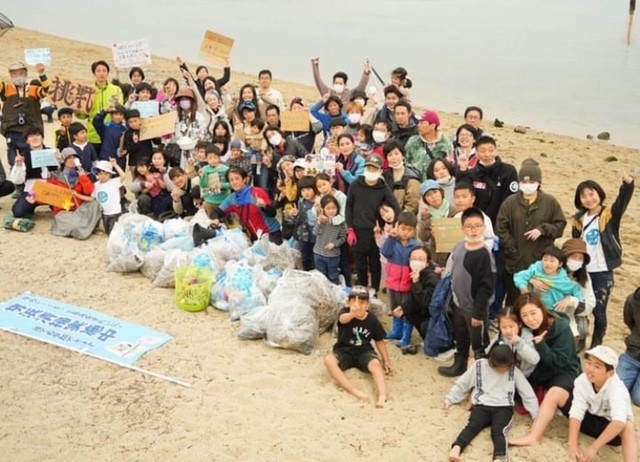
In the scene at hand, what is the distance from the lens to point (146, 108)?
9.16m

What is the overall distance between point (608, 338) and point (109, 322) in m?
4.84

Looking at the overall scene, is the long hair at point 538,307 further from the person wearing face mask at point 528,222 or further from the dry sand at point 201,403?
the person wearing face mask at point 528,222

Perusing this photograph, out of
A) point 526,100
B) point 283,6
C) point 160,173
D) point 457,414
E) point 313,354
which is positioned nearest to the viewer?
point 457,414

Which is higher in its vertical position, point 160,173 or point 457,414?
→ point 160,173

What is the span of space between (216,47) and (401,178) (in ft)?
15.6

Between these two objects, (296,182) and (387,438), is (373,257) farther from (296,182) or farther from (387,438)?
(387,438)

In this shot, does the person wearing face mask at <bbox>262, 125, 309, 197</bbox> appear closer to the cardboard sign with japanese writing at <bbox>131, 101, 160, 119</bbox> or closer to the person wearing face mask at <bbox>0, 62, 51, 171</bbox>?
the cardboard sign with japanese writing at <bbox>131, 101, 160, 119</bbox>

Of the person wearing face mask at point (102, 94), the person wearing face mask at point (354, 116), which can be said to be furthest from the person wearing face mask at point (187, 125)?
the person wearing face mask at point (354, 116)

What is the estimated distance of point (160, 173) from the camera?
27.5ft

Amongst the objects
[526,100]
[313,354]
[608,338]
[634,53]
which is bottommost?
[313,354]

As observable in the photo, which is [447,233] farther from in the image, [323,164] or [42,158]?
[42,158]

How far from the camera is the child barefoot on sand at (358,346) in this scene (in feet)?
17.8

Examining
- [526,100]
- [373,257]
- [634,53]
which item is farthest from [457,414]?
[634,53]

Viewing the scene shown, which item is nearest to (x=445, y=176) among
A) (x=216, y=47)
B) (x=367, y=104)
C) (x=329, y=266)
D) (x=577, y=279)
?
(x=329, y=266)
